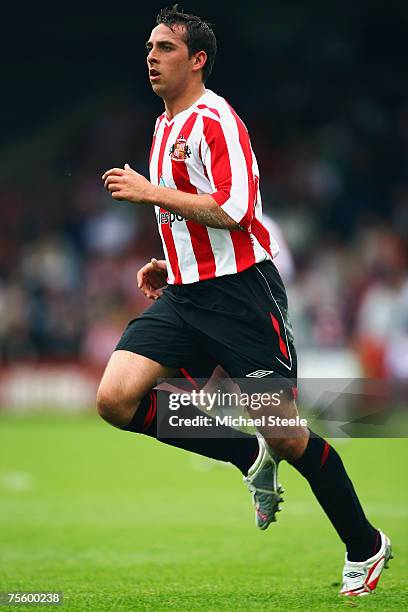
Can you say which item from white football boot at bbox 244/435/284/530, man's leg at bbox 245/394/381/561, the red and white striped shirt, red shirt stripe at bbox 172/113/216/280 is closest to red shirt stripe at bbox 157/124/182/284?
the red and white striped shirt

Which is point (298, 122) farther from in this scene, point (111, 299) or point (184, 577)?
point (184, 577)

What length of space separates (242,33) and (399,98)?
3393 millimetres

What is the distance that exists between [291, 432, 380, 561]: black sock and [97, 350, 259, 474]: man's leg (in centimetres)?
34

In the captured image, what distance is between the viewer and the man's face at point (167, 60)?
5242 mm

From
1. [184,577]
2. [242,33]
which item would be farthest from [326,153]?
[184,577]

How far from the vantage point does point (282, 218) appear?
18984 mm

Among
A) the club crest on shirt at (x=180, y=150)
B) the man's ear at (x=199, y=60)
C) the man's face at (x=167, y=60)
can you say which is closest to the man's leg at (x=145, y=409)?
the club crest on shirt at (x=180, y=150)

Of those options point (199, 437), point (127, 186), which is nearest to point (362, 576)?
point (199, 437)

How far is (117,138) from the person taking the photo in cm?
2089

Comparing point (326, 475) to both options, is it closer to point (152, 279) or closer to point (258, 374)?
point (258, 374)

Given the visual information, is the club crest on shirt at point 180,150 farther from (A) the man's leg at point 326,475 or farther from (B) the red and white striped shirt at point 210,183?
(A) the man's leg at point 326,475

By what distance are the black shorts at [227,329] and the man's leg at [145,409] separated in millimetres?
75

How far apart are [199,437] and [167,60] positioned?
1.76 metres

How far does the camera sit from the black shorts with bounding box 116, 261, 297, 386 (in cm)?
512
